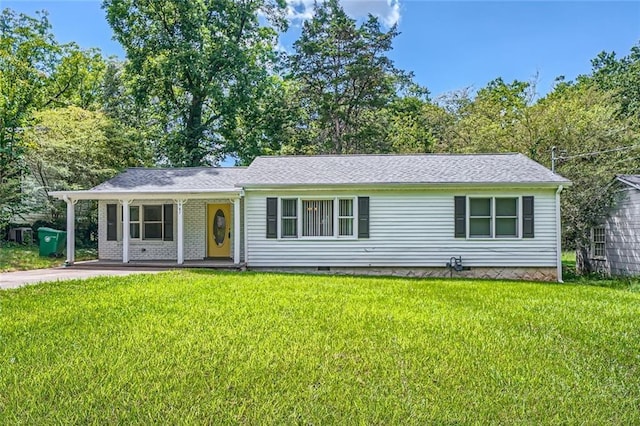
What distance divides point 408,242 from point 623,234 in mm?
7398

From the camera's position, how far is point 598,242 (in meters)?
14.8

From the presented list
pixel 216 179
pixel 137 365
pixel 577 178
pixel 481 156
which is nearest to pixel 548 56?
pixel 577 178

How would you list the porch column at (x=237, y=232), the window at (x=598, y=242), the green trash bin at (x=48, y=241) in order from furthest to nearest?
1. the window at (x=598, y=242)
2. the green trash bin at (x=48, y=241)
3. the porch column at (x=237, y=232)

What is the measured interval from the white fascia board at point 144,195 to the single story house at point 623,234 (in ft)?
39.3

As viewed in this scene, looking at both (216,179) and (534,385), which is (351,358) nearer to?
(534,385)

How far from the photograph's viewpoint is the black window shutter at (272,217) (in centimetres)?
1187

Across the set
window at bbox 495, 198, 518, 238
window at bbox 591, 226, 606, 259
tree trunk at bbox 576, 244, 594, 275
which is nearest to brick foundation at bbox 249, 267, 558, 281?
window at bbox 495, 198, 518, 238

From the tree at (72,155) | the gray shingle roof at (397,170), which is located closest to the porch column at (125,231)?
the gray shingle roof at (397,170)

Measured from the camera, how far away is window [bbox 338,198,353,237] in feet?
38.9

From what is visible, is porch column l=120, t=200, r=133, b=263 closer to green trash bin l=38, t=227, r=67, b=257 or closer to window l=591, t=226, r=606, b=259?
green trash bin l=38, t=227, r=67, b=257

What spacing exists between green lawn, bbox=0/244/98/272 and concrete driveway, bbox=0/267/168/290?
94 centimetres

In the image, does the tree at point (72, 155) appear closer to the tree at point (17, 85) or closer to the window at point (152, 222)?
the tree at point (17, 85)

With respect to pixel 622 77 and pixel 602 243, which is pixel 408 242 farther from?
pixel 622 77

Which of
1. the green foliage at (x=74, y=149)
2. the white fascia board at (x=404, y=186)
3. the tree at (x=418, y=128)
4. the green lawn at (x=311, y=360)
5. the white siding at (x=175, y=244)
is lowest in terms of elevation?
the green lawn at (x=311, y=360)
